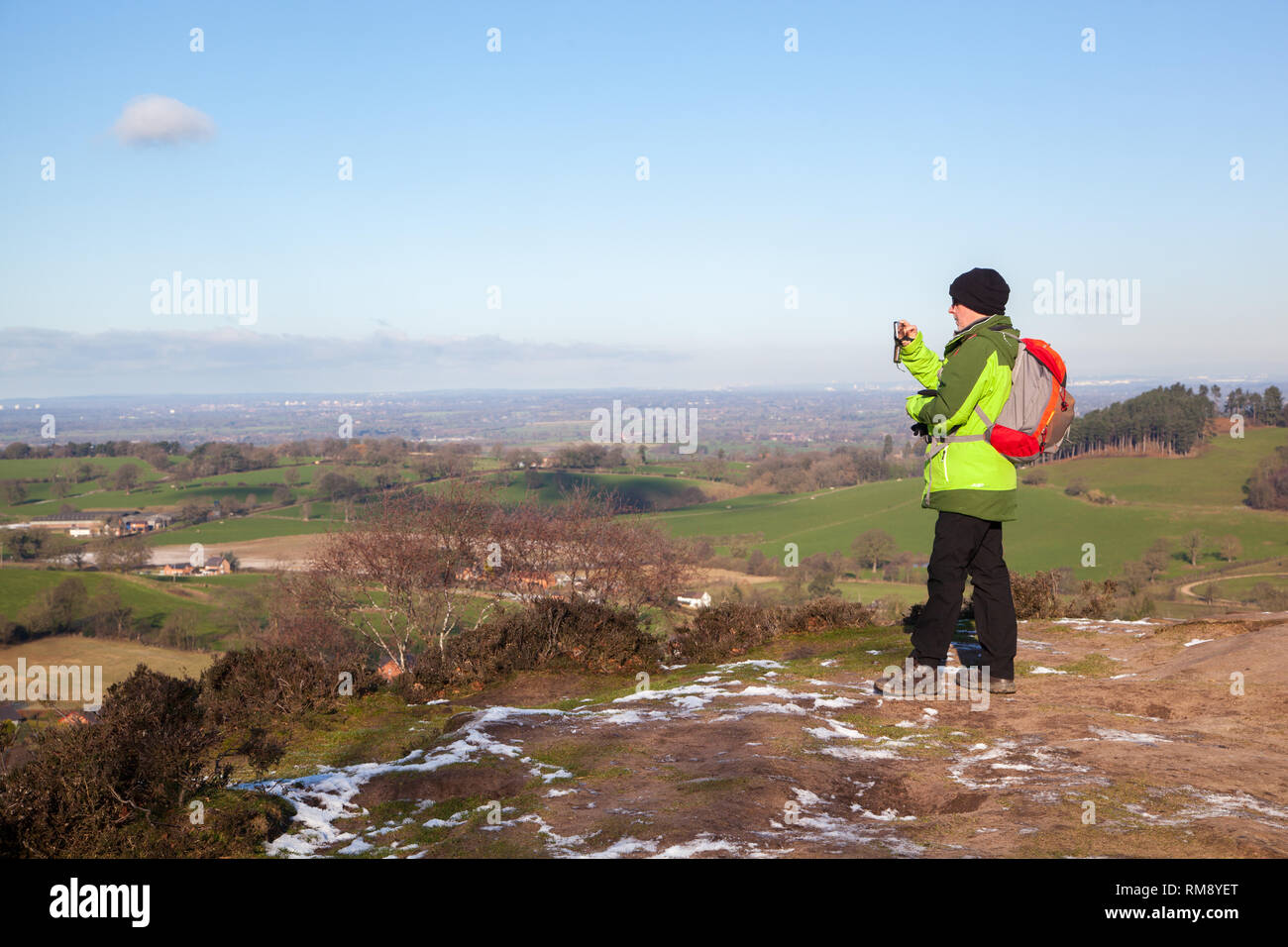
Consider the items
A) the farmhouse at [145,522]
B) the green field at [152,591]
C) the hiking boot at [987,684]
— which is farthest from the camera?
the farmhouse at [145,522]

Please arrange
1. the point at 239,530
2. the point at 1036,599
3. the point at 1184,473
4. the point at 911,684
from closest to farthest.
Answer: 1. the point at 911,684
2. the point at 1036,599
3. the point at 239,530
4. the point at 1184,473

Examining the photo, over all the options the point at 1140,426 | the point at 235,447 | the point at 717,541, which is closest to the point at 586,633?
the point at 717,541

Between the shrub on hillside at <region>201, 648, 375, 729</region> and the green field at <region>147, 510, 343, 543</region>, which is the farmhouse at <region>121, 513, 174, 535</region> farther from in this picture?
the shrub on hillside at <region>201, 648, 375, 729</region>

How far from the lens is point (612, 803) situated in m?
4.46

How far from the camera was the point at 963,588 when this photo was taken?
19.4 ft

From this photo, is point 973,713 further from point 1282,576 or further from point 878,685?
point 1282,576

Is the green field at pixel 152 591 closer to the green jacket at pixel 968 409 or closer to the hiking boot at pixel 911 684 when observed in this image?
the hiking boot at pixel 911 684

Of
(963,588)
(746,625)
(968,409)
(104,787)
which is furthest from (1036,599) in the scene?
(104,787)

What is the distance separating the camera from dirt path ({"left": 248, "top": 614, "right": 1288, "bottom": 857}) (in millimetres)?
3797

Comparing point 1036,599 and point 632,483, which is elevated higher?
point 1036,599

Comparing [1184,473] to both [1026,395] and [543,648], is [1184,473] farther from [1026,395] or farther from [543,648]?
[1026,395]

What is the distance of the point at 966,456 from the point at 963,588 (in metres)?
0.94

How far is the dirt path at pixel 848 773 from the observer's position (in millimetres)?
3797

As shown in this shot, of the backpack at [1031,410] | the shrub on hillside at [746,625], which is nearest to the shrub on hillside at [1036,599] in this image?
the shrub on hillside at [746,625]
